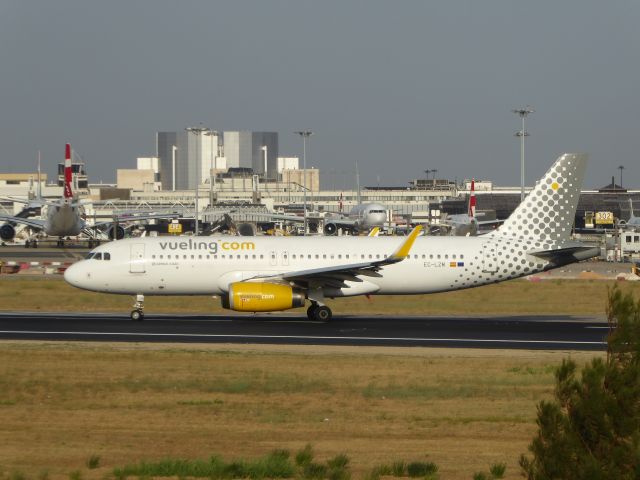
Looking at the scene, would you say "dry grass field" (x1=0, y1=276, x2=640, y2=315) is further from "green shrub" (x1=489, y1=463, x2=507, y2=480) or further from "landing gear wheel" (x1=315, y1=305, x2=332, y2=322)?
"green shrub" (x1=489, y1=463, x2=507, y2=480)

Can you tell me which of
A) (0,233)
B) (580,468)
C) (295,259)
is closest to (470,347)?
(295,259)

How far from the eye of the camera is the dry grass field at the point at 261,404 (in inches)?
697

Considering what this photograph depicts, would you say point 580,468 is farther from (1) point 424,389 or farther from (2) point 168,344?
(2) point 168,344

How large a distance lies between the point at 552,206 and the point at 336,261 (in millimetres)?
8227

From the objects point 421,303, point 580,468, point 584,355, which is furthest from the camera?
point 421,303

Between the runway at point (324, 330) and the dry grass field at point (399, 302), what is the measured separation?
250 cm

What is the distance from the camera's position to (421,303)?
144 feet

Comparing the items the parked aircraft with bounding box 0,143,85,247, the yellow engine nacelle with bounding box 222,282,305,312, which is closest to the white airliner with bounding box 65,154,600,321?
the yellow engine nacelle with bounding box 222,282,305,312

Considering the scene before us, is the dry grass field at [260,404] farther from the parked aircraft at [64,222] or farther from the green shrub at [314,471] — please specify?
the parked aircraft at [64,222]

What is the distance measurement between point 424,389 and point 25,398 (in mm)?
8361

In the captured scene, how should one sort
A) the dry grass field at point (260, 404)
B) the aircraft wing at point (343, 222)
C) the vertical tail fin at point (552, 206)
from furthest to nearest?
1. the aircraft wing at point (343, 222)
2. the vertical tail fin at point (552, 206)
3. the dry grass field at point (260, 404)

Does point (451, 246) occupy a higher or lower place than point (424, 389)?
higher

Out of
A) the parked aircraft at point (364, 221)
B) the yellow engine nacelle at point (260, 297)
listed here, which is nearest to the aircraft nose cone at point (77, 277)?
the yellow engine nacelle at point (260, 297)

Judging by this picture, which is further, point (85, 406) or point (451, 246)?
point (451, 246)
